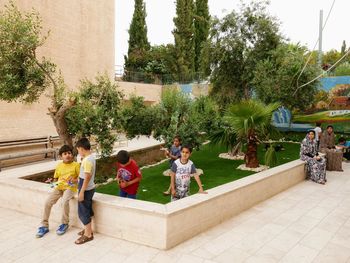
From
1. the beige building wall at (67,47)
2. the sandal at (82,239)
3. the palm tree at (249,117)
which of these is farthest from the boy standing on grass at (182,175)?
the beige building wall at (67,47)

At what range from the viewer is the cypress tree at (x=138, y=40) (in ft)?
102

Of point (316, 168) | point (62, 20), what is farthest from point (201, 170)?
point (62, 20)

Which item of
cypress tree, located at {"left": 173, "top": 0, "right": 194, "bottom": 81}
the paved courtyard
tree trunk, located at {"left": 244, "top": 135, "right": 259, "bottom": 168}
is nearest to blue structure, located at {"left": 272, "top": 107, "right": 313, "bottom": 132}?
tree trunk, located at {"left": 244, "top": 135, "right": 259, "bottom": 168}

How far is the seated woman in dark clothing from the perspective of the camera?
9.12m

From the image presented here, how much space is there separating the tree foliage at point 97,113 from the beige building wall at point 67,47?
260 inches

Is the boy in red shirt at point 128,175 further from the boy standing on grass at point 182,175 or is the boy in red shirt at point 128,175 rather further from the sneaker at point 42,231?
the sneaker at point 42,231

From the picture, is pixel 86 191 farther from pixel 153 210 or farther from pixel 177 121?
pixel 177 121

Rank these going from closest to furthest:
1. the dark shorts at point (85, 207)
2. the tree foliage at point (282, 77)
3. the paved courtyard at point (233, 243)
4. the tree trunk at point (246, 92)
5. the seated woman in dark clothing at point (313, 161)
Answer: the paved courtyard at point (233, 243), the dark shorts at point (85, 207), the seated woman in dark clothing at point (313, 161), the tree foliage at point (282, 77), the tree trunk at point (246, 92)

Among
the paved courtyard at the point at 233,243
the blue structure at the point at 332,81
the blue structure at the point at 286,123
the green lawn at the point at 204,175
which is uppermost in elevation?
the blue structure at the point at 332,81

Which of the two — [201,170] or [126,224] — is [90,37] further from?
[126,224]

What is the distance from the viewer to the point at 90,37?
1659cm

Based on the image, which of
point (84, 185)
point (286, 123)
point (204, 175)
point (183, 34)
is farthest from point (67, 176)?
point (183, 34)

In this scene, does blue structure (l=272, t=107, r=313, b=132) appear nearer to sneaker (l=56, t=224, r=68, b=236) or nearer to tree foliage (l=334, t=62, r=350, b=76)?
tree foliage (l=334, t=62, r=350, b=76)

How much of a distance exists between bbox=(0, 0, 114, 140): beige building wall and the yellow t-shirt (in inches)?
344
